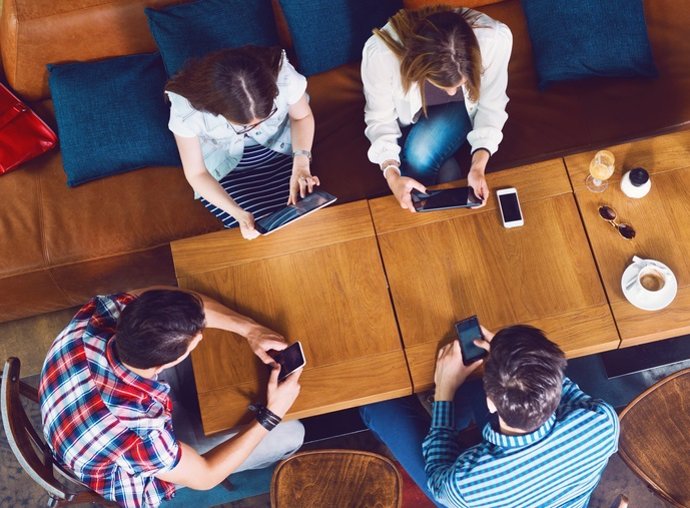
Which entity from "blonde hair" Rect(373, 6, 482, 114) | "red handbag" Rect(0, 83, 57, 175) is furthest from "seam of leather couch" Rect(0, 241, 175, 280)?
"blonde hair" Rect(373, 6, 482, 114)

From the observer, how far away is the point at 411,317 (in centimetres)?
170

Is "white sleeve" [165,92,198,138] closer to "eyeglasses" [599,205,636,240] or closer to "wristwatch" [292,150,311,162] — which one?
"wristwatch" [292,150,311,162]

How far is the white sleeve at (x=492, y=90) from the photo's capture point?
6.02ft

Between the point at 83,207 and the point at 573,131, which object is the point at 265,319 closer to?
the point at 83,207

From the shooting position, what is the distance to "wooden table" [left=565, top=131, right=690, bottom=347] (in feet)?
5.46

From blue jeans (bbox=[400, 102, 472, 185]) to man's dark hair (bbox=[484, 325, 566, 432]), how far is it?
2.94 feet

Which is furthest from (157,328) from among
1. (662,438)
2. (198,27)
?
(662,438)

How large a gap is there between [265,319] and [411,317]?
46cm

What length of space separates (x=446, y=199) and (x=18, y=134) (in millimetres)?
1740

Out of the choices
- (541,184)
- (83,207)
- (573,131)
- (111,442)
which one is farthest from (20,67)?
(573,131)

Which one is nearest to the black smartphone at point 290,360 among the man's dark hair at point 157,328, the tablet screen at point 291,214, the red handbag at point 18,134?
the man's dark hair at point 157,328

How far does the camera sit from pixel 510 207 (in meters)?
1.76

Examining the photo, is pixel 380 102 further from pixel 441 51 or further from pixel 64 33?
pixel 64 33

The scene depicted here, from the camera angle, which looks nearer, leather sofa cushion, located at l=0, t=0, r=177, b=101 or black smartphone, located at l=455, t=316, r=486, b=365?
black smartphone, located at l=455, t=316, r=486, b=365
